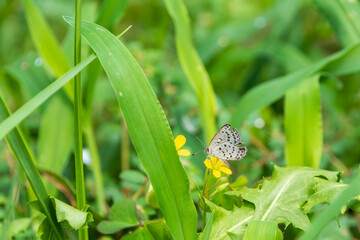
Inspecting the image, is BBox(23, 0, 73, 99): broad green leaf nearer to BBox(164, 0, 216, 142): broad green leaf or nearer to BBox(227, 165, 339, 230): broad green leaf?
BBox(164, 0, 216, 142): broad green leaf

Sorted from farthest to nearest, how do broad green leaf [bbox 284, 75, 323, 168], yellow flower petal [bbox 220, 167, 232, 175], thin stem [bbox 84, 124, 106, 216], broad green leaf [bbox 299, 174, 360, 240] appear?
thin stem [bbox 84, 124, 106, 216] < broad green leaf [bbox 284, 75, 323, 168] < yellow flower petal [bbox 220, 167, 232, 175] < broad green leaf [bbox 299, 174, 360, 240]

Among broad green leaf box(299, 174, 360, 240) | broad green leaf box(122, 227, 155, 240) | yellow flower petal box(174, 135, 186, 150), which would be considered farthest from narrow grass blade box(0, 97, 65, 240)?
broad green leaf box(299, 174, 360, 240)

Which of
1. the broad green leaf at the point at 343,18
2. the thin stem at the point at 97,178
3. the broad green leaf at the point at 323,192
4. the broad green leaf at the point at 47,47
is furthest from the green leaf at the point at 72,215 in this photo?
the broad green leaf at the point at 343,18

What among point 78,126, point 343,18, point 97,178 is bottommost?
point 97,178

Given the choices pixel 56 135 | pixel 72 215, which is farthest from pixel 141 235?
pixel 56 135

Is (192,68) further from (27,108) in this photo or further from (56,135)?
(27,108)

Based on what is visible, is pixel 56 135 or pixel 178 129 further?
pixel 178 129

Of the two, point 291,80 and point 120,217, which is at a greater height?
point 291,80

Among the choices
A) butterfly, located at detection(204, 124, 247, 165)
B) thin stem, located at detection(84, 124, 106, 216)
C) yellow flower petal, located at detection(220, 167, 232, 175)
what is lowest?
thin stem, located at detection(84, 124, 106, 216)
